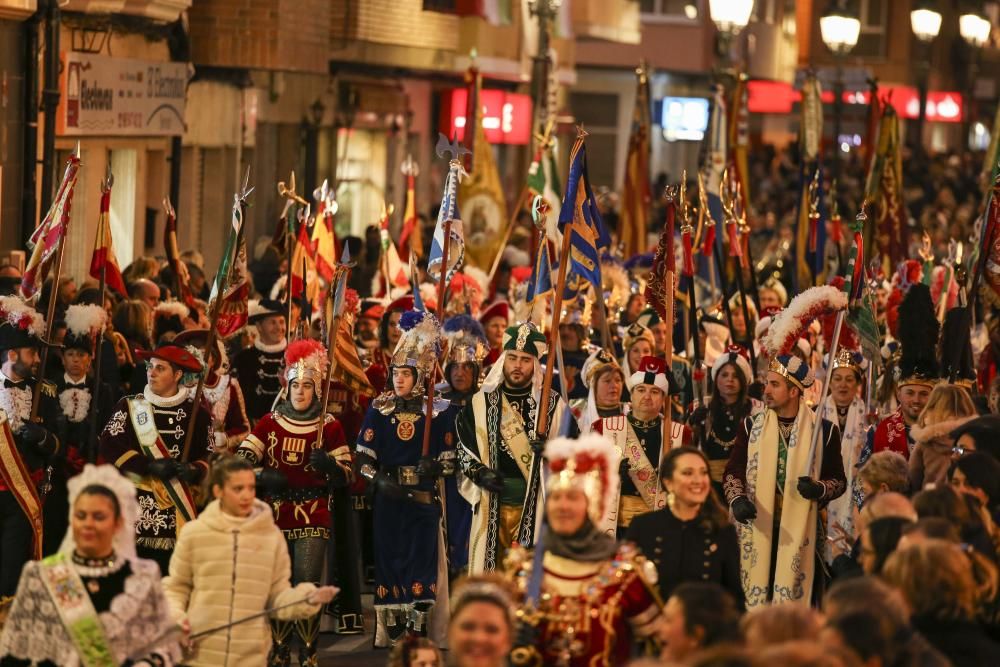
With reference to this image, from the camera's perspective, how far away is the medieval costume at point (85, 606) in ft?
27.1

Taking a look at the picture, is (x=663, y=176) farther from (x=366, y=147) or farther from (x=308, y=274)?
(x=308, y=274)

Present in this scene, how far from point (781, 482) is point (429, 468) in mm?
1905

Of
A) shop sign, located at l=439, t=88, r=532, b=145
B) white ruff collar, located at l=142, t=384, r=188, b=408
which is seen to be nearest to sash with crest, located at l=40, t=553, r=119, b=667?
white ruff collar, located at l=142, t=384, r=188, b=408

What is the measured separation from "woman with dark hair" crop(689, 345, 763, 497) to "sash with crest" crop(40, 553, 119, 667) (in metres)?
5.52

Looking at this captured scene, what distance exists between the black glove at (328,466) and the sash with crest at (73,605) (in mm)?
3543

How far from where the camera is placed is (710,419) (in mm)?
13617

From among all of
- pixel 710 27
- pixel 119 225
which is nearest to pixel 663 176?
pixel 710 27

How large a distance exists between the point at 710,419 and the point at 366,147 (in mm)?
18367

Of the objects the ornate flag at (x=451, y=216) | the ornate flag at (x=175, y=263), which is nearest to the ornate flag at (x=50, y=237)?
the ornate flag at (x=451, y=216)

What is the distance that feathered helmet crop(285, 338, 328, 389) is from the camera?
12156 millimetres

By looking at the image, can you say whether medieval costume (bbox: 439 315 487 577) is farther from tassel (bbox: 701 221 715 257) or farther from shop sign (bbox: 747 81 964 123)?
shop sign (bbox: 747 81 964 123)

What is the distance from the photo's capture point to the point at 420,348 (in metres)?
12.8

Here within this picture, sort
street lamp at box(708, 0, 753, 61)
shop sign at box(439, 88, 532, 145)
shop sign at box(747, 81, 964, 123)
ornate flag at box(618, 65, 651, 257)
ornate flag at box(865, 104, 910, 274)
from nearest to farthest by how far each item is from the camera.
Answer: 1. ornate flag at box(865, 104, 910, 274)
2. street lamp at box(708, 0, 753, 61)
3. ornate flag at box(618, 65, 651, 257)
4. shop sign at box(439, 88, 532, 145)
5. shop sign at box(747, 81, 964, 123)

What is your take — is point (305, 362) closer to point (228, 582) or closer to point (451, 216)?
point (451, 216)
